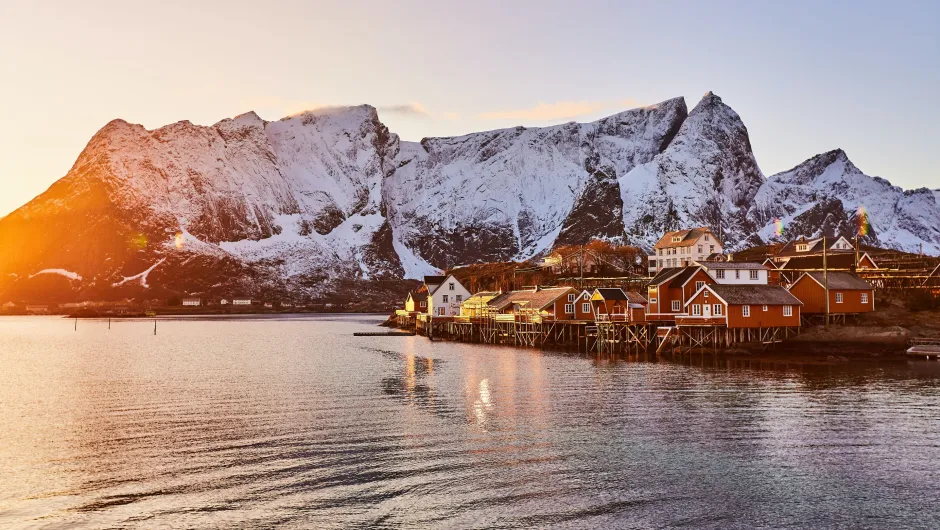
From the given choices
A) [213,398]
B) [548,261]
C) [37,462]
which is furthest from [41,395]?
[548,261]

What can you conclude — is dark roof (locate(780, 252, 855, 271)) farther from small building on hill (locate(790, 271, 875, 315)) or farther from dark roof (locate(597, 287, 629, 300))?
dark roof (locate(597, 287, 629, 300))

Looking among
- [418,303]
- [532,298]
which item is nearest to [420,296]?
[418,303]

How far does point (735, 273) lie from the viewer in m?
74.1

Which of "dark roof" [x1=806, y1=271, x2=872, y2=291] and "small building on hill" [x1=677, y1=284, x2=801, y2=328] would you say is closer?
"small building on hill" [x1=677, y1=284, x2=801, y2=328]

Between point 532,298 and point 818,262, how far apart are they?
33448 mm

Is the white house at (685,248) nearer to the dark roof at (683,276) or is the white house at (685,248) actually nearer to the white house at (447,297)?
the white house at (447,297)

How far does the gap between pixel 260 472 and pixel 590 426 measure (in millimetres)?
15511

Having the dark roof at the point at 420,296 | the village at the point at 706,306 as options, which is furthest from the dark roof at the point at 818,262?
the dark roof at the point at 420,296

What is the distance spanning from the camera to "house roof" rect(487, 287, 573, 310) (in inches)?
3601

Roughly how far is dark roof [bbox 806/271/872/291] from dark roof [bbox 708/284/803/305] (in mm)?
5077

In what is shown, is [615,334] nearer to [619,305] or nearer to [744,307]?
[619,305]

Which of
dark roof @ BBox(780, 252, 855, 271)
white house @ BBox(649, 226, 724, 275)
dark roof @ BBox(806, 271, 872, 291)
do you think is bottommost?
dark roof @ BBox(806, 271, 872, 291)

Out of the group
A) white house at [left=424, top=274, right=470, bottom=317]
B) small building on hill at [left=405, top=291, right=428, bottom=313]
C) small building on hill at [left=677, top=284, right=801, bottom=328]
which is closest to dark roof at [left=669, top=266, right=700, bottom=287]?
small building on hill at [left=677, top=284, right=801, bottom=328]

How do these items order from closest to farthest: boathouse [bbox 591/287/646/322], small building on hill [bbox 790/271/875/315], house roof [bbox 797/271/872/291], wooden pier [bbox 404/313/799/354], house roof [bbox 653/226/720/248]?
wooden pier [bbox 404/313/799/354]
small building on hill [bbox 790/271/875/315]
house roof [bbox 797/271/872/291]
boathouse [bbox 591/287/646/322]
house roof [bbox 653/226/720/248]
